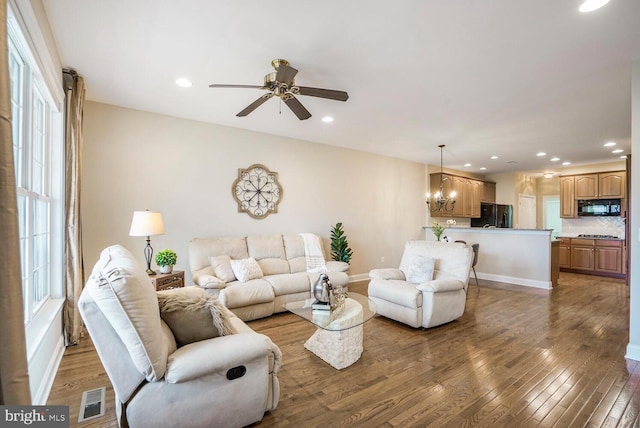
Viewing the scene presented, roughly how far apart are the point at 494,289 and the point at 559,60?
4167mm

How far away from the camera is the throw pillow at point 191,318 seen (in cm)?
183

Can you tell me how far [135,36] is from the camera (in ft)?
7.75

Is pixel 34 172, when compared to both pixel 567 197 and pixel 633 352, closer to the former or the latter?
pixel 633 352

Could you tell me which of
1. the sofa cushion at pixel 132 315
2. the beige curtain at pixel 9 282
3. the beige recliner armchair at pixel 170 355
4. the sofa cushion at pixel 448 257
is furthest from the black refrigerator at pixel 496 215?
the beige curtain at pixel 9 282

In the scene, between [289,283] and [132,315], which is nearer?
[132,315]

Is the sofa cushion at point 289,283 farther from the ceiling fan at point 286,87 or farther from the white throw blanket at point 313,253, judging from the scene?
the ceiling fan at point 286,87

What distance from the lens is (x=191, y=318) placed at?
72.8 inches

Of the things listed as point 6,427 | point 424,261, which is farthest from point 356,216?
point 6,427

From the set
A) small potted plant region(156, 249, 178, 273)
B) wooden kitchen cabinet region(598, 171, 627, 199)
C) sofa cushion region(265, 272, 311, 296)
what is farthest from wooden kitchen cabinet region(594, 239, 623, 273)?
small potted plant region(156, 249, 178, 273)

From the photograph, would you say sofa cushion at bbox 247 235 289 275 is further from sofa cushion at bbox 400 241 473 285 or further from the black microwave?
the black microwave

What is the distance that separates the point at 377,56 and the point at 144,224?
292cm

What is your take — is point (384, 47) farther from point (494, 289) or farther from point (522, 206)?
point (522, 206)

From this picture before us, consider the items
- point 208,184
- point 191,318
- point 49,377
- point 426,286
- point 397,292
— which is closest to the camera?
point 191,318

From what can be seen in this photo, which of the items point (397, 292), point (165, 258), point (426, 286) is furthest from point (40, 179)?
point (426, 286)
